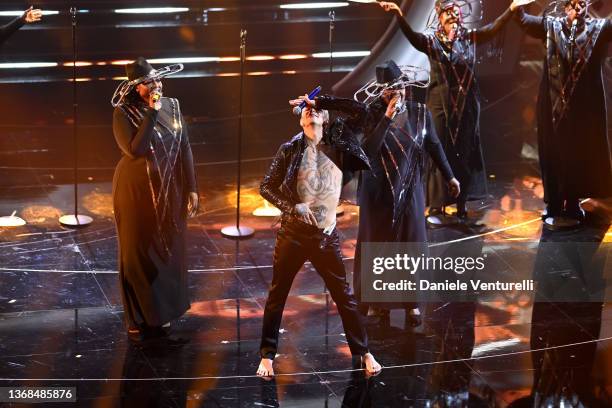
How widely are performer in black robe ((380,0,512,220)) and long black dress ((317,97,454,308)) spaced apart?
175cm

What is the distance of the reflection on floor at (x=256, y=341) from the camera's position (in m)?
6.64

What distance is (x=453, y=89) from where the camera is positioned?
30.5ft

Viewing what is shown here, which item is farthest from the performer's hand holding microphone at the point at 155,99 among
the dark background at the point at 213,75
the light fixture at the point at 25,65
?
the light fixture at the point at 25,65

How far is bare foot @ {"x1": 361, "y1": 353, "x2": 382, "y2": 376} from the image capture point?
6859 mm

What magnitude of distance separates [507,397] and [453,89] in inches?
127

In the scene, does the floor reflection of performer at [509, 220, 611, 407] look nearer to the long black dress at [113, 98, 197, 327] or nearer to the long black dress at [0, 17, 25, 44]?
the long black dress at [113, 98, 197, 327]

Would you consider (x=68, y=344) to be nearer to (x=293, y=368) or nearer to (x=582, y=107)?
(x=293, y=368)

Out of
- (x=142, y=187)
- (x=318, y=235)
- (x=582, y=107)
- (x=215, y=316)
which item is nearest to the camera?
Answer: (x=318, y=235)

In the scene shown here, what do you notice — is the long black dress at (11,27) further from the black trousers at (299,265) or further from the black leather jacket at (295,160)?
the black trousers at (299,265)

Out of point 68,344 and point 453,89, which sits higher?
point 453,89

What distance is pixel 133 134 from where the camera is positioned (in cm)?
704

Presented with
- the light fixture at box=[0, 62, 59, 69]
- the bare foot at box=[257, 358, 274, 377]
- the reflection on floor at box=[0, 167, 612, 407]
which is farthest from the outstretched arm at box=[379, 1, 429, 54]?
the light fixture at box=[0, 62, 59, 69]

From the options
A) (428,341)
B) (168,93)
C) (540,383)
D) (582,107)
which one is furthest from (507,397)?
(168,93)

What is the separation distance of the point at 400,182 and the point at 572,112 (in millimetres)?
2329
